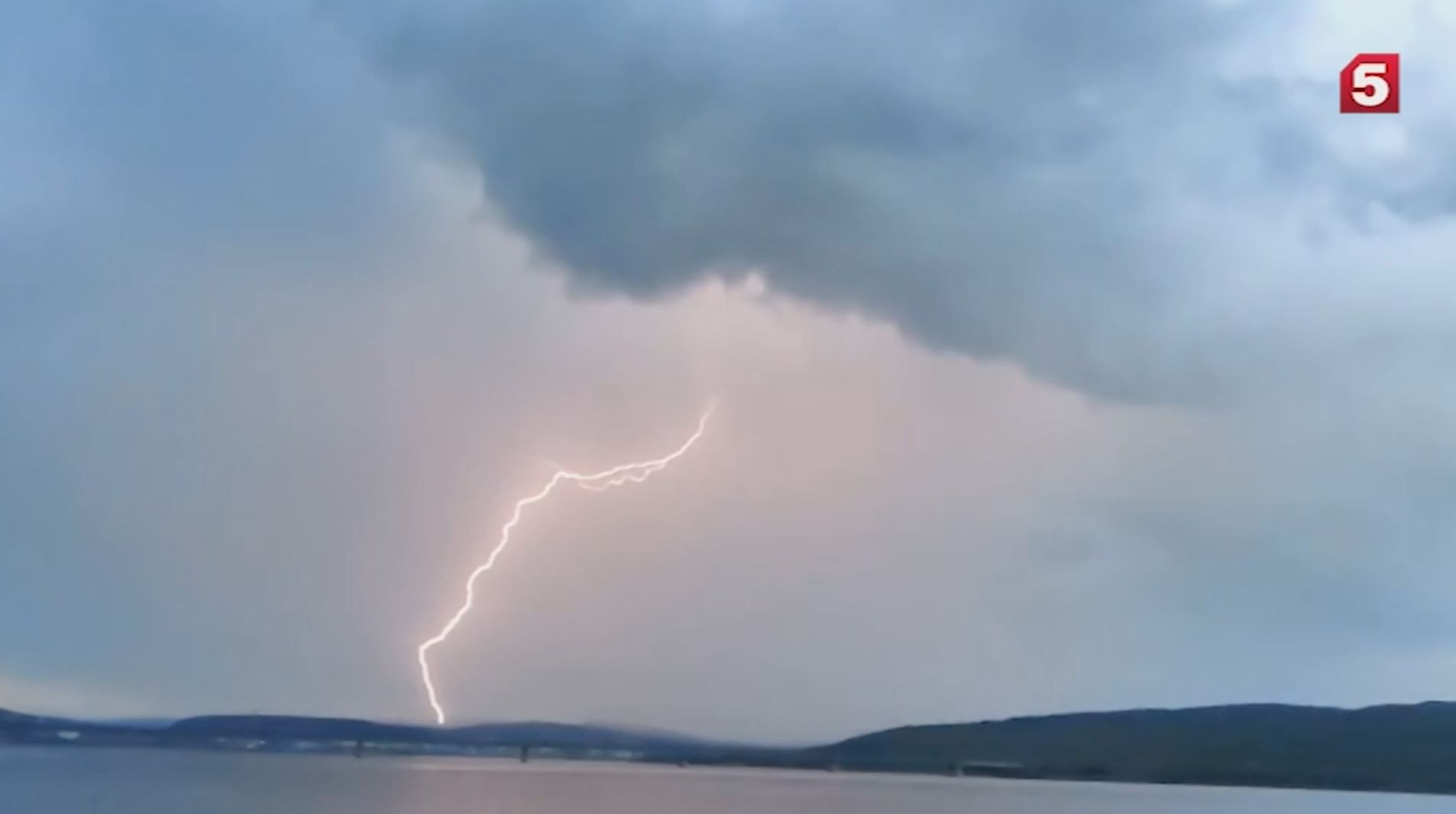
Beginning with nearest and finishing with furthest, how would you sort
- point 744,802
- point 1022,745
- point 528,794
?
point 744,802 → point 528,794 → point 1022,745

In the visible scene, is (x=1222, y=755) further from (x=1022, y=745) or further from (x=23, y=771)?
(x=23, y=771)

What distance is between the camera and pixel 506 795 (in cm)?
8550

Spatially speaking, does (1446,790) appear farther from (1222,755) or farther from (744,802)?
(744,802)

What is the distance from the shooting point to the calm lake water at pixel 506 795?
222 feet

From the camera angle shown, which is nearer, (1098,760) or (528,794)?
(528,794)

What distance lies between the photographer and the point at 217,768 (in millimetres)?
124125

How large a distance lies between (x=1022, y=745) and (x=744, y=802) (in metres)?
59.9

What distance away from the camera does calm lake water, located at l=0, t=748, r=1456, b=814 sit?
67.6 metres

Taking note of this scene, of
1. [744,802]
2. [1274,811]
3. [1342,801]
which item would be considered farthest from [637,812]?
[1342,801]

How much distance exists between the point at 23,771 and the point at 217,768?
1017 inches

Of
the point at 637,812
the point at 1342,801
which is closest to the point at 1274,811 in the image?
the point at 1342,801

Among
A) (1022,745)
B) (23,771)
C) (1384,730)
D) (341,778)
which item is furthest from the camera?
(1022,745)

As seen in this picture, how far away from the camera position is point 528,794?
87500 mm

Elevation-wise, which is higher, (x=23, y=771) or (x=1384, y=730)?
(x=1384, y=730)
